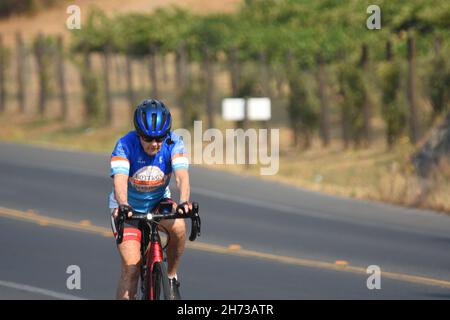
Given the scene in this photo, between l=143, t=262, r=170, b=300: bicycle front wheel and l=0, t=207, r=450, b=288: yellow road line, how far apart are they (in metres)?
4.60

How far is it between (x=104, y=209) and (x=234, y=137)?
46.1ft

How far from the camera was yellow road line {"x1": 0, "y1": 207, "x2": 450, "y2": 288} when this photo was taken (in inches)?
543

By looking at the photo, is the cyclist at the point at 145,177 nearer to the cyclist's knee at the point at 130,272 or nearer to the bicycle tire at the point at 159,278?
the cyclist's knee at the point at 130,272

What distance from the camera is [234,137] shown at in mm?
34719

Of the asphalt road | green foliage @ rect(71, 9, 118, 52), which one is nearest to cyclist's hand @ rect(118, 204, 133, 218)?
the asphalt road

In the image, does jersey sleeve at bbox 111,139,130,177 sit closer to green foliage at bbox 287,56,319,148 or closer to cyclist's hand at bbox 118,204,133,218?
cyclist's hand at bbox 118,204,133,218

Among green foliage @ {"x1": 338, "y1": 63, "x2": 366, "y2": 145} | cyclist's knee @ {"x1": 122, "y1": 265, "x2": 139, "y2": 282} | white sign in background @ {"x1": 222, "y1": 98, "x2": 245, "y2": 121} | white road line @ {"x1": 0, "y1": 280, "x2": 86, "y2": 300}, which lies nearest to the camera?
cyclist's knee @ {"x1": 122, "y1": 265, "x2": 139, "y2": 282}

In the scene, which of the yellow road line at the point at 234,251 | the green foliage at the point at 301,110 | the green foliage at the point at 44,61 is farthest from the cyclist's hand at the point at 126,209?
the green foliage at the point at 44,61

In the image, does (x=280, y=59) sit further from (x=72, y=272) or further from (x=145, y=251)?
(x=145, y=251)

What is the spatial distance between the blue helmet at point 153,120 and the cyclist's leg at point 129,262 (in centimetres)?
74

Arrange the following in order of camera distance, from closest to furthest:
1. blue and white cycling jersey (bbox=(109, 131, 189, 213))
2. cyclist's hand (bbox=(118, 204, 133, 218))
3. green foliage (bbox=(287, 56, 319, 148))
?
cyclist's hand (bbox=(118, 204, 133, 218)) < blue and white cycling jersey (bbox=(109, 131, 189, 213)) < green foliage (bbox=(287, 56, 319, 148))
